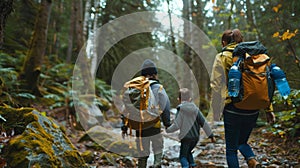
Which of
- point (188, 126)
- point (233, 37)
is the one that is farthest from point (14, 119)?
point (233, 37)

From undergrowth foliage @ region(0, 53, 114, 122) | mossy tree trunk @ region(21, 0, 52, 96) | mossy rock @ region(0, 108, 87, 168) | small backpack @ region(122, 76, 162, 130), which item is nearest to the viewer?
mossy rock @ region(0, 108, 87, 168)

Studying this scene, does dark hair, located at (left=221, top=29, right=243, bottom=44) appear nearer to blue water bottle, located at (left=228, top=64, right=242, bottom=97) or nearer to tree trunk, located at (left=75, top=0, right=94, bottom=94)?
blue water bottle, located at (left=228, top=64, right=242, bottom=97)

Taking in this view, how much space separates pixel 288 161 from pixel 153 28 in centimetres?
1654

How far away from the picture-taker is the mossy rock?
3.02m

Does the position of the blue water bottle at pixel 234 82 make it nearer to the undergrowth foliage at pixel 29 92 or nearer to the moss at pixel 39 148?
the moss at pixel 39 148

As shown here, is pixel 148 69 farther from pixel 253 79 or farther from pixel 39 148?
pixel 39 148

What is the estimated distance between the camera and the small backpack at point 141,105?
4.39 meters

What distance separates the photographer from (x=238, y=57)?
3527 millimetres

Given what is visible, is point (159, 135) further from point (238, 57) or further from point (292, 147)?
point (292, 147)

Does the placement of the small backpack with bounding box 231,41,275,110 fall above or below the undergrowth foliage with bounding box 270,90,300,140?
above

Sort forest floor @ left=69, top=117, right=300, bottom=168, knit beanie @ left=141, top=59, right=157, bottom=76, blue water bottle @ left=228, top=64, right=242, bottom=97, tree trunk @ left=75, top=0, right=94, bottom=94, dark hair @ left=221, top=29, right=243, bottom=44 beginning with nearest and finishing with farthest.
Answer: blue water bottle @ left=228, top=64, right=242, bottom=97, dark hair @ left=221, top=29, right=243, bottom=44, knit beanie @ left=141, top=59, right=157, bottom=76, forest floor @ left=69, top=117, right=300, bottom=168, tree trunk @ left=75, top=0, right=94, bottom=94

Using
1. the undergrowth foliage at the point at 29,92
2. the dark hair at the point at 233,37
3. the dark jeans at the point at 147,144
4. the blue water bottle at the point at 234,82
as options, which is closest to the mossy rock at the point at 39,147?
the dark jeans at the point at 147,144

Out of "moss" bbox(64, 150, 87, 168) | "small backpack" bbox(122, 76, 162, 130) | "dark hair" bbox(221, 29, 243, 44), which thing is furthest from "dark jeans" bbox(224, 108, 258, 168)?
"moss" bbox(64, 150, 87, 168)

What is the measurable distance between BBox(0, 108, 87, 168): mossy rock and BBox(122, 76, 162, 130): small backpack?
3.74 feet
